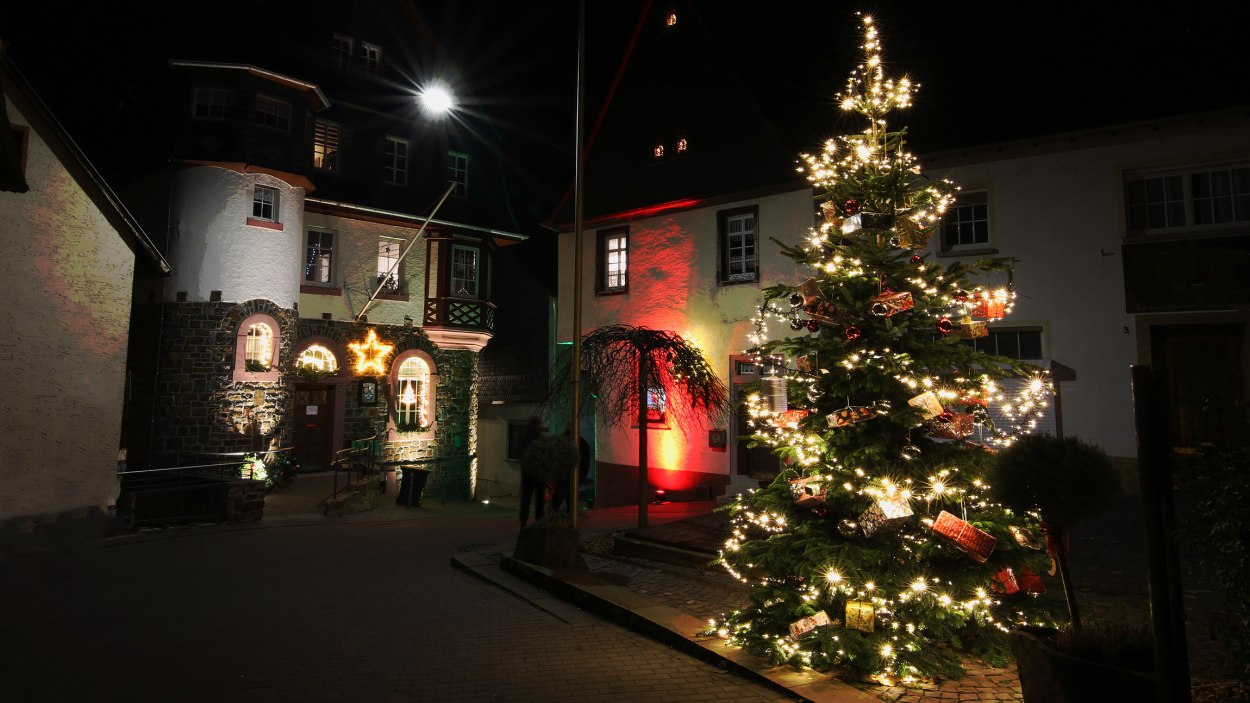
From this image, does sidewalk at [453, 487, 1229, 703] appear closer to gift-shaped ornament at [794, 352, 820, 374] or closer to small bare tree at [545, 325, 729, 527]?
small bare tree at [545, 325, 729, 527]

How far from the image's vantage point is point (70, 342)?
1337cm

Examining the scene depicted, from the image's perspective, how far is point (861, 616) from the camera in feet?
18.2

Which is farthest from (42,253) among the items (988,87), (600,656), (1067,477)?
(988,87)

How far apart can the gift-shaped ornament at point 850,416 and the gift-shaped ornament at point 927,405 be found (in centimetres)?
35

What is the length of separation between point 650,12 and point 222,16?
11477mm

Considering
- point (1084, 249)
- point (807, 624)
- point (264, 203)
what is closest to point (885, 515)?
point (807, 624)

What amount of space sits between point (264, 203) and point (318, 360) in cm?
Answer: 441

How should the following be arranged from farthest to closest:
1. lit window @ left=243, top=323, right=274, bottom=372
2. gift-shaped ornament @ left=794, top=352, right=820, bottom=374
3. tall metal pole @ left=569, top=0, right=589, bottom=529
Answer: lit window @ left=243, top=323, right=274, bottom=372 < tall metal pole @ left=569, top=0, right=589, bottom=529 < gift-shaped ornament @ left=794, top=352, right=820, bottom=374

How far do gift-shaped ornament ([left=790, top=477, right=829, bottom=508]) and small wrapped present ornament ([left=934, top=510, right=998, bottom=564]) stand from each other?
0.89m

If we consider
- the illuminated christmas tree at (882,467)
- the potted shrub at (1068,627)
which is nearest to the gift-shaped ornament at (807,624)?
the illuminated christmas tree at (882,467)

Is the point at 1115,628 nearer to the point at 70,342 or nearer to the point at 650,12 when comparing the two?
the point at 70,342

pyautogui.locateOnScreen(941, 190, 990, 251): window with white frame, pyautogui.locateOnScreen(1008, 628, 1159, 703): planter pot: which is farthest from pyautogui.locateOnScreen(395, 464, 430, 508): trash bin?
pyautogui.locateOnScreen(1008, 628, 1159, 703): planter pot

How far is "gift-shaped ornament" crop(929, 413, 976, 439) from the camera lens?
596 centimetres

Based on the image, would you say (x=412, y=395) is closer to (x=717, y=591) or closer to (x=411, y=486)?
(x=411, y=486)
